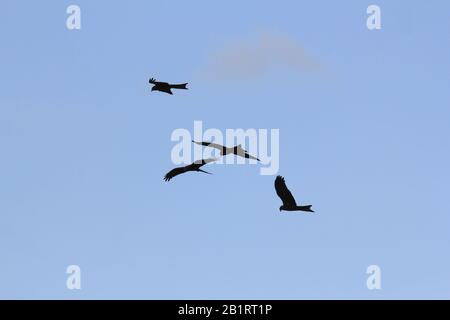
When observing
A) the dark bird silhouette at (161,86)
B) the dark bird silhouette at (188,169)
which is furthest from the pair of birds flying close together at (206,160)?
the dark bird silhouette at (161,86)

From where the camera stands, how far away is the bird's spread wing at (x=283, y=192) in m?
62.0

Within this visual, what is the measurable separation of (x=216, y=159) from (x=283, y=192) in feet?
12.1

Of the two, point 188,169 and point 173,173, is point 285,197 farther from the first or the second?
point 173,173

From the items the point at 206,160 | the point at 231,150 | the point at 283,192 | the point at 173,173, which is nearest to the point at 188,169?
the point at 173,173

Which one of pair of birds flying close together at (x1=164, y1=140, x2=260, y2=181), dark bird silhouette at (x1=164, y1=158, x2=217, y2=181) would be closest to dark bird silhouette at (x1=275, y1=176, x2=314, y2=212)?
pair of birds flying close together at (x1=164, y1=140, x2=260, y2=181)

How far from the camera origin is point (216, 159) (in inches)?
2489

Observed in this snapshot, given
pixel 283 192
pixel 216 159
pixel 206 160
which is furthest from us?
pixel 206 160

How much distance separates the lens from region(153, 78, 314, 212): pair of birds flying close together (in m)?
62.1

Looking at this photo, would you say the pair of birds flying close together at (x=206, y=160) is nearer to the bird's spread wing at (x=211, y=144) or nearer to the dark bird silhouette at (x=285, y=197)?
the bird's spread wing at (x=211, y=144)
